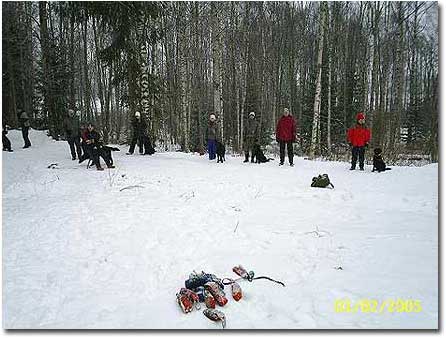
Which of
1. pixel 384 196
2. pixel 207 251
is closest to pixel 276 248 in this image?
pixel 207 251

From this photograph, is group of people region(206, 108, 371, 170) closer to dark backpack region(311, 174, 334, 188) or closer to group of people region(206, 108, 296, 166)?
group of people region(206, 108, 296, 166)

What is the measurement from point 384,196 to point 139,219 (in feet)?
Result: 17.0

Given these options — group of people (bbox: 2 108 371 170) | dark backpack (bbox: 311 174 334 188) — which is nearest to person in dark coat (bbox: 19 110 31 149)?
group of people (bbox: 2 108 371 170)

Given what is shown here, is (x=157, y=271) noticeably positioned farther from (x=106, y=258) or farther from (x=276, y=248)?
(x=276, y=248)

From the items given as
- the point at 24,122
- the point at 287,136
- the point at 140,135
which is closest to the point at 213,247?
the point at 287,136

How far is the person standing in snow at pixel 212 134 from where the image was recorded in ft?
38.5

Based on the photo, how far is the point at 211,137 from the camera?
11844 mm

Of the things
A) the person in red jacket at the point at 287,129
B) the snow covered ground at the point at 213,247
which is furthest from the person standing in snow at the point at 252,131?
the snow covered ground at the point at 213,247

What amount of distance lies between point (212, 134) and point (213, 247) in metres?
7.11

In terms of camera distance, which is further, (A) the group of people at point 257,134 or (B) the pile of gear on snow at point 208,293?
(A) the group of people at point 257,134

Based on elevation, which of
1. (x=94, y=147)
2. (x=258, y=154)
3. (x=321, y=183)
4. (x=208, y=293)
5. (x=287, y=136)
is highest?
(x=287, y=136)

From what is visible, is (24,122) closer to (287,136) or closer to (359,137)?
(287,136)

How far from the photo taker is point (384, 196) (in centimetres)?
735

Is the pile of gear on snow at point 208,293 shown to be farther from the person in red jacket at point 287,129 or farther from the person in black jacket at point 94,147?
the person in red jacket at point 287,129
